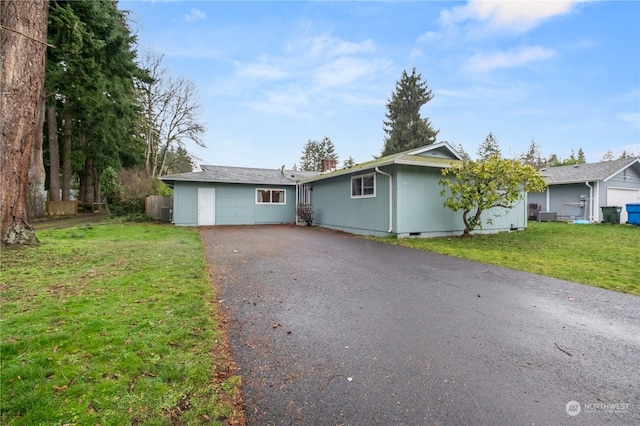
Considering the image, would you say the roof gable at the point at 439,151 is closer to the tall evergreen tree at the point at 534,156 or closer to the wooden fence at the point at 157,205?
the wooden fence at the point at 157,205

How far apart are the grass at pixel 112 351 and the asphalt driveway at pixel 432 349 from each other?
28cm

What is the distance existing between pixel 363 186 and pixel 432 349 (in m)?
9.71

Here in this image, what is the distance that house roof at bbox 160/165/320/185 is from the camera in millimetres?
15234

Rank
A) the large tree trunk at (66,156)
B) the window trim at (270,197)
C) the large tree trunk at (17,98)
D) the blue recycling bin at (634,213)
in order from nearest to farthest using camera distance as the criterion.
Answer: the large tree trunk at (17,98) < the blue recycling bin at (634,213) < the window trim at (270,197) < the large tree trunk at (66,156)

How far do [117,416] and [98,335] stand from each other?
4.44ft

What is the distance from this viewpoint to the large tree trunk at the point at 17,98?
243 inches

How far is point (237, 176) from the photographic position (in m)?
17.0

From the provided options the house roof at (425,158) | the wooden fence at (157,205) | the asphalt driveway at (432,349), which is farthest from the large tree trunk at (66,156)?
the asphalt driveway at (432,349)

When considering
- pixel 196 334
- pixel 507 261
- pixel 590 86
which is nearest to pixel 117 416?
pixel 196 334

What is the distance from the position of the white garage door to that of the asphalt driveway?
17.0 m

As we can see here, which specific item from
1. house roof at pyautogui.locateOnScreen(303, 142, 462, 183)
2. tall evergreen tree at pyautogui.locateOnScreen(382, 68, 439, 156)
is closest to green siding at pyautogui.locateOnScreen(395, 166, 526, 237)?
house roof at pyautogui.locateOnScreen(303, 142, 462, 183)

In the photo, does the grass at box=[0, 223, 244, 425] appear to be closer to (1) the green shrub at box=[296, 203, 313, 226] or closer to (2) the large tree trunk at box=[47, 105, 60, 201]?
(1) the green shrub at box=[296, 203, 313, 226]
